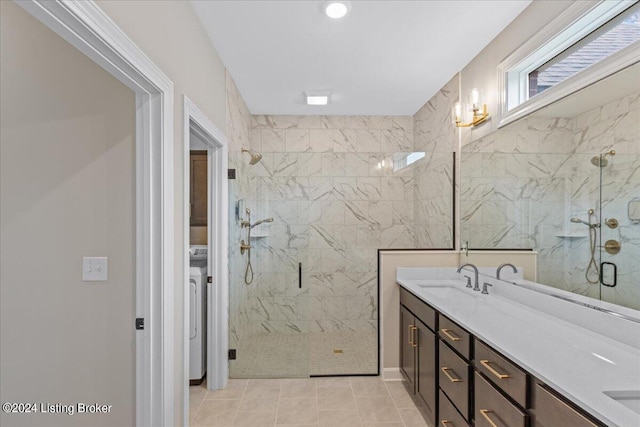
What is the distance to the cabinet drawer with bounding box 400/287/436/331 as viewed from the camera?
2.23 meters

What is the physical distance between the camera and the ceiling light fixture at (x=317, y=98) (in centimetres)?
351

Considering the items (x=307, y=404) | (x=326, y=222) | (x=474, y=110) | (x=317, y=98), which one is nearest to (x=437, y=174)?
(x=474, y=110)

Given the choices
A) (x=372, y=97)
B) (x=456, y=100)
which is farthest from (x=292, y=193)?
(x=456, y=100)

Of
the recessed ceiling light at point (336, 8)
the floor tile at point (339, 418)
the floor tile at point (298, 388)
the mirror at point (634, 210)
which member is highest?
the recessed ceiling light at point (336, 8)

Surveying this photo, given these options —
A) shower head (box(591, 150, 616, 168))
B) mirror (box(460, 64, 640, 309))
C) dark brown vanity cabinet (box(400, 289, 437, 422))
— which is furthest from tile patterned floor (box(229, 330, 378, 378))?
shower head (box(591, 150, 616, 168))

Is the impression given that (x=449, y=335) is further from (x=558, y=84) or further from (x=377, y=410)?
(x=558, y=84)

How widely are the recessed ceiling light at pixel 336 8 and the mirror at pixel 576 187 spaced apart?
1279mm

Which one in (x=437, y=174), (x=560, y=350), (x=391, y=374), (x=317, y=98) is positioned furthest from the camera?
(x=317, y=98)

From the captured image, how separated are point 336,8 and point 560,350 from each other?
2096mm

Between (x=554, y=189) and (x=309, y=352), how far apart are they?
7.89 ft

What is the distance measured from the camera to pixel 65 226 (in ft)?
5.46

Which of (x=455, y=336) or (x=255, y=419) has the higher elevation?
(x=455, y=336)

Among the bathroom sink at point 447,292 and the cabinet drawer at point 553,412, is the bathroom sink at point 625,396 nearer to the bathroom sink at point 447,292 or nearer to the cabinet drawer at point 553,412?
the cabinet drawer at point 553,412

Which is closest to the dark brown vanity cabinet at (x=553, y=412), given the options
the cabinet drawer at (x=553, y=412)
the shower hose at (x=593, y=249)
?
the cabinet drawer at (x=553, y=412)
